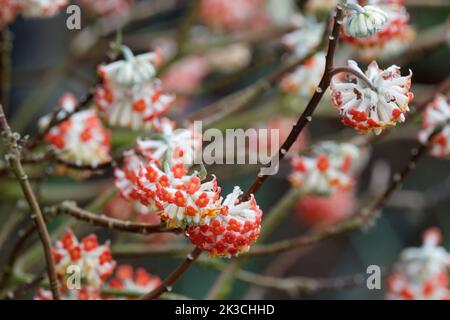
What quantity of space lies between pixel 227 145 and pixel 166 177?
53cm

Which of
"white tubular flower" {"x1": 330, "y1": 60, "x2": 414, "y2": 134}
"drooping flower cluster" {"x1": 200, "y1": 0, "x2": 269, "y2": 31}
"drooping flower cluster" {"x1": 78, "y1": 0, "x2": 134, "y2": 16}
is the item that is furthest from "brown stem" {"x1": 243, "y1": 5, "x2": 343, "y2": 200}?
"drooping flower cluster" {"x1": 200, "y1": 0, "x2": 269, "y2": 31}

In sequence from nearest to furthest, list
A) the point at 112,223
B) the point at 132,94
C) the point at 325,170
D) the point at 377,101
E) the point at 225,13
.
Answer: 1. the point at 377,101
2. the point at 112,223
3. the point at 132,94
4. the point at 325,170
5. the point at 225,13

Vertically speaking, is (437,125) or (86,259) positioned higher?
(437,125)

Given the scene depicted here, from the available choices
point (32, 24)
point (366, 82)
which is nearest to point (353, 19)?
point (366, 82)

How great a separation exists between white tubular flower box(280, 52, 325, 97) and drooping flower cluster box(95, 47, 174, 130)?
30 centimetres

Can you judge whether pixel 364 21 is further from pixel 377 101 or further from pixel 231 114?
pixel 231 114

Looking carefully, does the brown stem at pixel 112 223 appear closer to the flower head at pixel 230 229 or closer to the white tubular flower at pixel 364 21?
the flower head at pixel 230 229

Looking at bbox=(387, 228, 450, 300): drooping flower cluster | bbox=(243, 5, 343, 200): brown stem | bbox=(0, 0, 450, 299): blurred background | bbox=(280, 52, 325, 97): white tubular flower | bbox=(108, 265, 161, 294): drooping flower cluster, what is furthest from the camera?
bbox=(0, 0, 450, 299): blurred background

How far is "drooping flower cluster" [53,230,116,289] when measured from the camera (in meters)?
0.79

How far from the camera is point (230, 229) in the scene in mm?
635

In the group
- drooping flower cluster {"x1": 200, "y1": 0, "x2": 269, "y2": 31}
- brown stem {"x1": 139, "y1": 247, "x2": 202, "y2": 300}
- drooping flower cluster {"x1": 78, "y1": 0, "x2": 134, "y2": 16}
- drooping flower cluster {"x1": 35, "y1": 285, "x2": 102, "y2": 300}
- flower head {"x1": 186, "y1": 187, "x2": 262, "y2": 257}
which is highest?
Answer: drooping flower cluster {"x1": 200, "y1": 0, "x2": 269, "y2": 31}

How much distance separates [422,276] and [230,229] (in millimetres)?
477

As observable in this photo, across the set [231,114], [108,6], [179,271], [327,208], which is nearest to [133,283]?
[179,271]

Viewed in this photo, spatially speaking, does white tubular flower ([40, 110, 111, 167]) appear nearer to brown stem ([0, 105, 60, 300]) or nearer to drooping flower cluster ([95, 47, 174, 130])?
drooping flower cluster ([95, 47, 174, 130])
